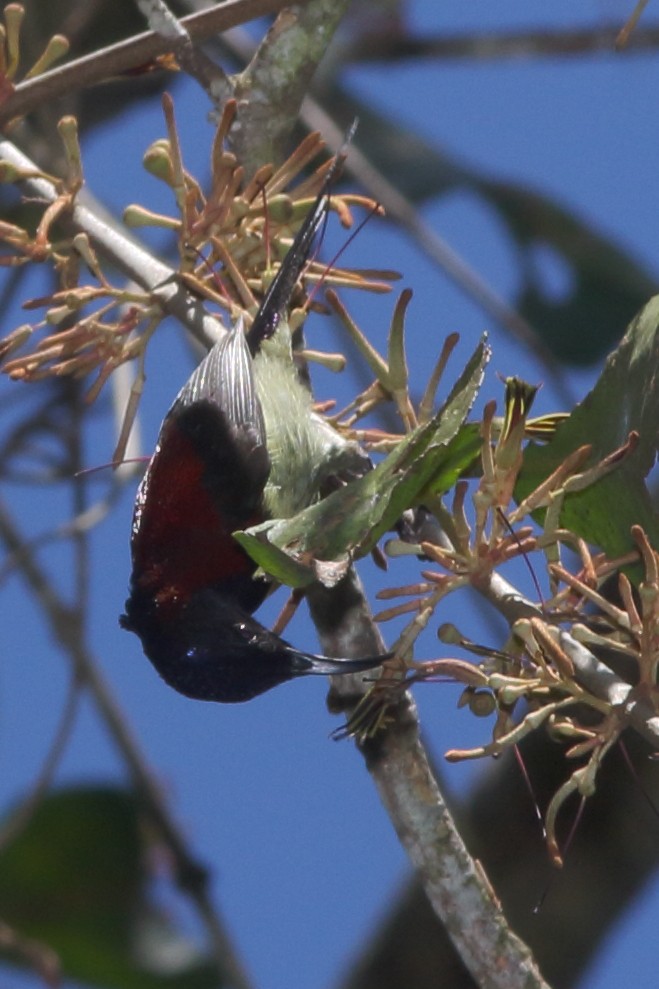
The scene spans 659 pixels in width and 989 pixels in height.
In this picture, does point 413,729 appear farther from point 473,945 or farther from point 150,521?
point 150,521

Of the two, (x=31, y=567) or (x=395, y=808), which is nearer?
(x=395, y=808)

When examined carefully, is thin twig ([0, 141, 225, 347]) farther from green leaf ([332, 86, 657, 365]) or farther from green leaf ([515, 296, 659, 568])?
green leaf ([332, 86, 657, 365])

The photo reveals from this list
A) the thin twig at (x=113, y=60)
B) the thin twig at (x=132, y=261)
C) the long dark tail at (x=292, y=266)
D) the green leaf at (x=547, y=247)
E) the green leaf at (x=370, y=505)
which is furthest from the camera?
the green leaf at (x=547, y=247)

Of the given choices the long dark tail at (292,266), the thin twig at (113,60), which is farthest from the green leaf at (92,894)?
the thin twig at (113,60)

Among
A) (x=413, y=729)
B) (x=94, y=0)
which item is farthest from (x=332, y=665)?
(x=94, y=0)

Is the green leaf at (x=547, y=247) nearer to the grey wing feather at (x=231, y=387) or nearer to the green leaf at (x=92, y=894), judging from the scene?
the green leaf at (x=92, y=894)

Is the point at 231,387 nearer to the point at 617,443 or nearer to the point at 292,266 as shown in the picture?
the point at 292,266
